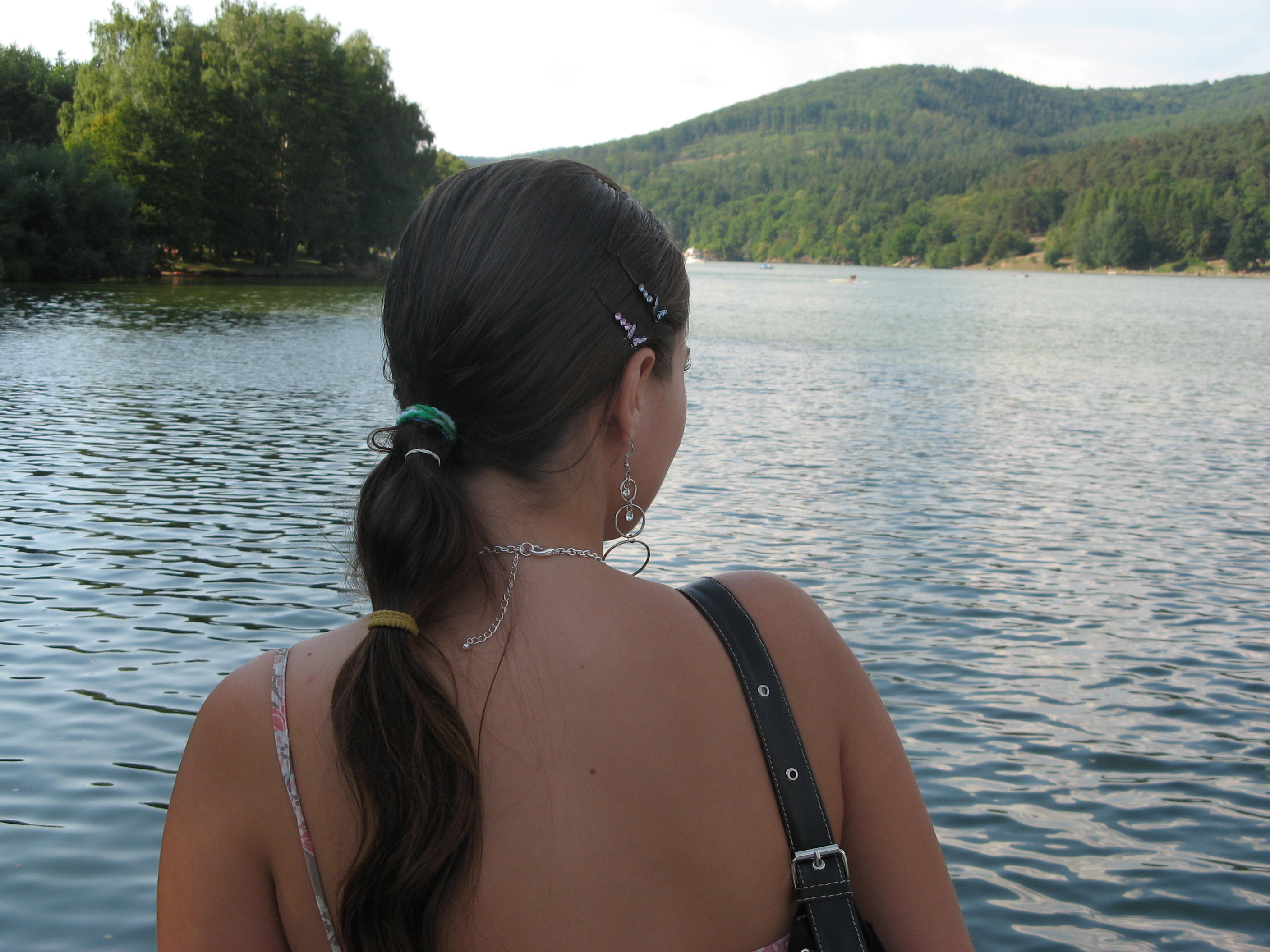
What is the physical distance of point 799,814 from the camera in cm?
119

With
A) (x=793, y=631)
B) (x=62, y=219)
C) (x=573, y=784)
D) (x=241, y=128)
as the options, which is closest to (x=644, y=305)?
(x=793, y=631)

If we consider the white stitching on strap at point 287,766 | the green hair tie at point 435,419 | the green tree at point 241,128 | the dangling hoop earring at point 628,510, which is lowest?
the white stitching on strap at point 287,766

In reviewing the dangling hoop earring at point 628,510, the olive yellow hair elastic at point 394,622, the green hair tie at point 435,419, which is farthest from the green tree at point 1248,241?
the olive yellow hair elastic at point 394,622

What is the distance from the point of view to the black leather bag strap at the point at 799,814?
1183 millimetres

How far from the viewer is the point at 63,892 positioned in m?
4.13

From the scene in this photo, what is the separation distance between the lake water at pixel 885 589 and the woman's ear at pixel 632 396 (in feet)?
12.0

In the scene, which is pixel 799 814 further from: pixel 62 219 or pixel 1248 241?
pixel 1248 241

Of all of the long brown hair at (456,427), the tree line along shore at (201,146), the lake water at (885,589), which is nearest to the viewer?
the long brown hair at (456,427)

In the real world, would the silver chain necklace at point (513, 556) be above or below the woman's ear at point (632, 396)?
below

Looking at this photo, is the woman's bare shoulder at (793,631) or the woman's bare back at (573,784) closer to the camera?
the woman's bare back at (573,784)

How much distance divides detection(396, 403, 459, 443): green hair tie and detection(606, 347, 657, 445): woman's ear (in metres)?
0.19

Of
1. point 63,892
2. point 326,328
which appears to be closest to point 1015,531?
point 63,892

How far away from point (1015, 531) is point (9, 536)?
29.8ft

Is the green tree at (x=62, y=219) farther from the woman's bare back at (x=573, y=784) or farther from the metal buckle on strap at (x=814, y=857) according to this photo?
the metal buckle on strap at (x=814, y=857)
